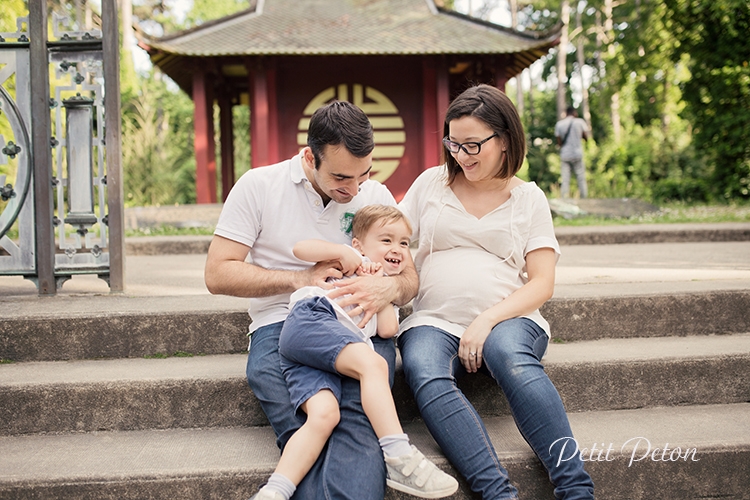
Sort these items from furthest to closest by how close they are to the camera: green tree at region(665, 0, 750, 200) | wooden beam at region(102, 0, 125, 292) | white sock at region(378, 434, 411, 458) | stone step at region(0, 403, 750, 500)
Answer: green tree at region(665, 0, 750, 200)
wooden beam at region(102, 0, 125, 292)
stone step at region(0, 403, 750, 500)
white sock at region(378, 434, 411, 458)

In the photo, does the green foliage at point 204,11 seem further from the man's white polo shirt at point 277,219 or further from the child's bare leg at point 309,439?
the child's bare leg at point 309,439

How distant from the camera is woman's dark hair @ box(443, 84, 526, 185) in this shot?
246 centimetres

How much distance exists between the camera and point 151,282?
13.6ft

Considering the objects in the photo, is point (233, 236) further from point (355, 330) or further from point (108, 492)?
point (108, 492)

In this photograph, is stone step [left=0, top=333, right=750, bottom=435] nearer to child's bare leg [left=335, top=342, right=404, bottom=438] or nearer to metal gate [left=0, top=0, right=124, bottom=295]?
child's bare leg [left=335, top=342, right=404, bottom=438]

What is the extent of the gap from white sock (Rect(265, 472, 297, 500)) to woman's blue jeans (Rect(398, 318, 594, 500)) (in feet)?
1.71

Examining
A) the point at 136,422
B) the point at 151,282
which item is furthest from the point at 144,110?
the point at 136,422

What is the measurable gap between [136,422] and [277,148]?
940 cm

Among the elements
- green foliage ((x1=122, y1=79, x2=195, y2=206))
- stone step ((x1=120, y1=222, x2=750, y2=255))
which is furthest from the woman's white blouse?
green foliage ((x1=122, y1=79, x2=195, y2=206))

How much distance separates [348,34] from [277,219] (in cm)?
919

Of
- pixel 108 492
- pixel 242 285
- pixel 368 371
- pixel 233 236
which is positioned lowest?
pixel 108 492

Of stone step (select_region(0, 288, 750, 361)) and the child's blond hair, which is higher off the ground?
the child's blond hair

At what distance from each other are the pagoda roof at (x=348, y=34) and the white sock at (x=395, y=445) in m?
9.11

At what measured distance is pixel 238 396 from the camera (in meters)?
2.55
